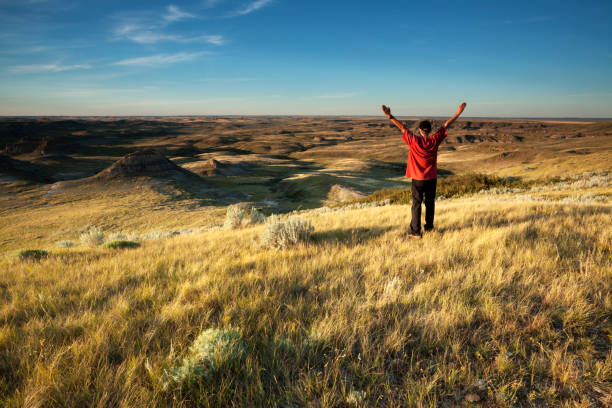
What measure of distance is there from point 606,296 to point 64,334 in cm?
521

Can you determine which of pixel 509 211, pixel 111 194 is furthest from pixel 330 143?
pixel 509 211

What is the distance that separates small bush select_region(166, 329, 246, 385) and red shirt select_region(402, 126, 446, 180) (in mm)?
4379

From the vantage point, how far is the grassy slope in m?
1.81

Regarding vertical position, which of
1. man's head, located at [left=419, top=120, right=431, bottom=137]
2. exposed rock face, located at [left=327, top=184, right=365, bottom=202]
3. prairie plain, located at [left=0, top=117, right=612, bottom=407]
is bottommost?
exposed rock face, located at [left=327, top=184, right=365, bottom=202]

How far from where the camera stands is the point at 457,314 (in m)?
2.55

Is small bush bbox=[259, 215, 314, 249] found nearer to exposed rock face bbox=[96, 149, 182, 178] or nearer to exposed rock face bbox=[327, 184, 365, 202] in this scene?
exposed rock face bbox=[327, 184, 365, 202]

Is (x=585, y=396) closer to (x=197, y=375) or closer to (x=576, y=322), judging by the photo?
(x=576, y=322)

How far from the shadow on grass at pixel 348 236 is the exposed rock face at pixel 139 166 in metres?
43.8

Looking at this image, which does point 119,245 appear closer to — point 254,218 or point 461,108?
point 254,218

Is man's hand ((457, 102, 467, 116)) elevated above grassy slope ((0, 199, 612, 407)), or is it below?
above

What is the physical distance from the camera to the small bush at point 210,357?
1863mm

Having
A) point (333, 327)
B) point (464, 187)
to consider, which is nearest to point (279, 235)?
point (333, 327)

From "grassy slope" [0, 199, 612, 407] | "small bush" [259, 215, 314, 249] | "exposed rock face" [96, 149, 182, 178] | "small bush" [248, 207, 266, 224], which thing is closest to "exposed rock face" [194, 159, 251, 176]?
"exposed rock face" [96, 149, 182, 178]

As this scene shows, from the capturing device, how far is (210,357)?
6.43 feet
